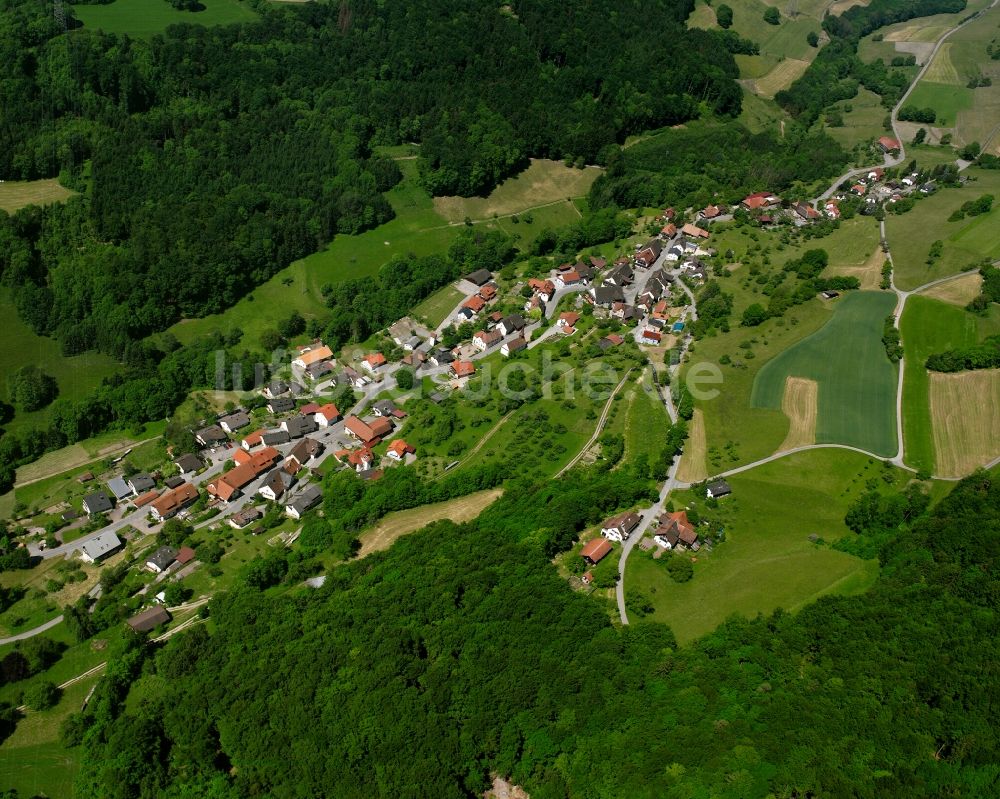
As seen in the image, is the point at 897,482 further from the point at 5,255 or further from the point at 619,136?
the point at 5,255

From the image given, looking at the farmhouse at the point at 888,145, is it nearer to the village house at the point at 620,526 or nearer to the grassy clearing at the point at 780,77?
the grassy clearing at the point at 780,77

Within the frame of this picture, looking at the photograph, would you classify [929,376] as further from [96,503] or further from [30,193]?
[30,193]

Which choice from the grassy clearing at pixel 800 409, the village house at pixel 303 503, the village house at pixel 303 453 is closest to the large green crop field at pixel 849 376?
the grassy clearing at pixel 800 409

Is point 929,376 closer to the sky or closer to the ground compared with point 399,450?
closer to the sky

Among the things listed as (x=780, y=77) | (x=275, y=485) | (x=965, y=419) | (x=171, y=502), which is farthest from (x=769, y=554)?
(x=780, y=77)

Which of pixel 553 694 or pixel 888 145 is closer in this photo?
pixel 553 694
